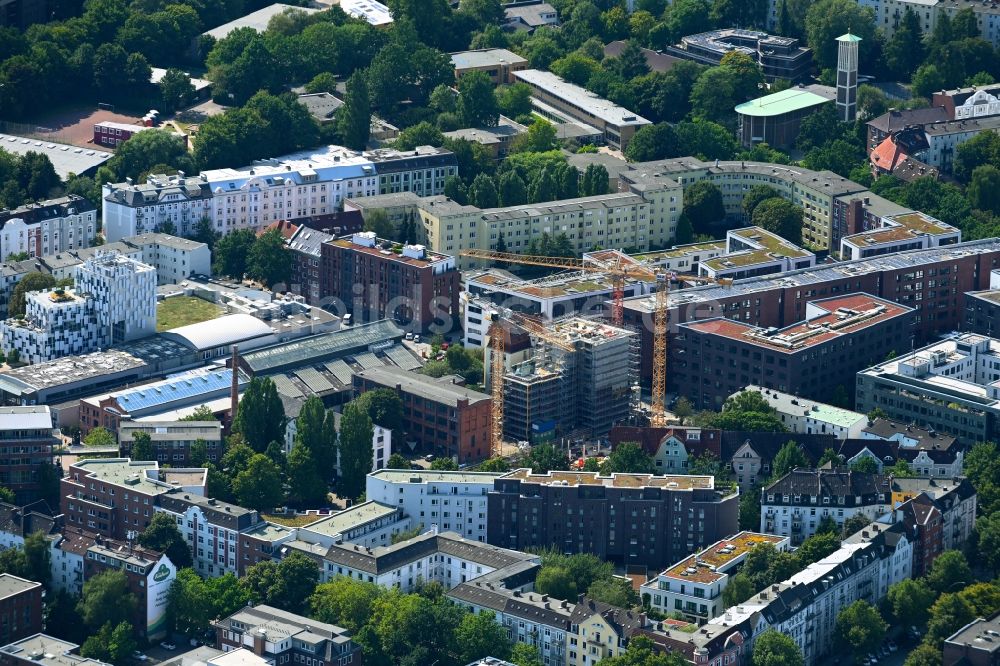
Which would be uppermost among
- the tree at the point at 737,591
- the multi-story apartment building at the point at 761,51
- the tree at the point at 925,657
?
the multi-story apartment building at the point at 761,51

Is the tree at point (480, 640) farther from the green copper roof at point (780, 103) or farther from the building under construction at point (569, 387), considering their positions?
the green copper roof at point (780, 103)

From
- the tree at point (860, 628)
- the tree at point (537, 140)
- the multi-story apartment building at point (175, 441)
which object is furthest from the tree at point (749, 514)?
the tree at point (537, 140)

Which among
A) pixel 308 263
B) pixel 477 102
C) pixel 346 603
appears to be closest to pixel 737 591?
pixel 346 603

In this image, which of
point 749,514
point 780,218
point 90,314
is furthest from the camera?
point 780,218

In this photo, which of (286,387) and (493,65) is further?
(493,65)

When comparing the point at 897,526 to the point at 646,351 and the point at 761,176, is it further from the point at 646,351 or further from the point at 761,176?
the point at 761,176

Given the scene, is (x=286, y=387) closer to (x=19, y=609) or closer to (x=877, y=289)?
(x=19, y=609)

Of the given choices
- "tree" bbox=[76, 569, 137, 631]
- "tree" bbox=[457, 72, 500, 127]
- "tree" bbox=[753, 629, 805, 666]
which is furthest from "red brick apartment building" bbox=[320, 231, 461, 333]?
"tree" bbox=[753, 629, 805, 666]

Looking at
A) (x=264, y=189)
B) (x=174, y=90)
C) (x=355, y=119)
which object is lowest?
(x=264, y=189)
